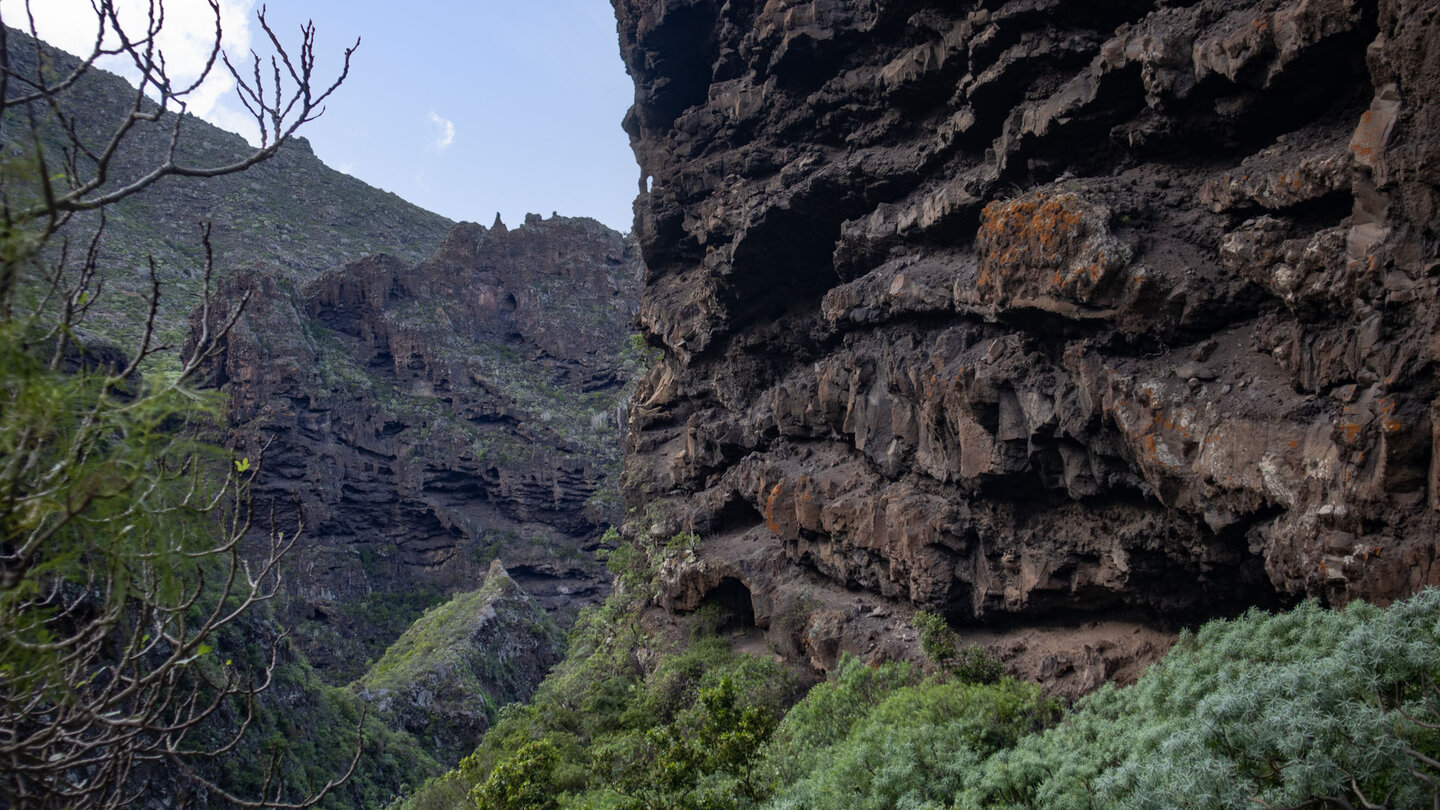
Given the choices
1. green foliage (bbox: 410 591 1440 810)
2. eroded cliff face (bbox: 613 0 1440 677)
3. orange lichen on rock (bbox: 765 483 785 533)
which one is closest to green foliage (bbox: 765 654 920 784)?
green foliage (bbox: 410 591 1440 810)

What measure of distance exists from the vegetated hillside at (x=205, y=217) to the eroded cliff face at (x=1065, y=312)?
4356 cm

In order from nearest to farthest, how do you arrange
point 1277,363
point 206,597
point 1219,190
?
1. point 1277,363
2. point 1219,190
3. point 206,597

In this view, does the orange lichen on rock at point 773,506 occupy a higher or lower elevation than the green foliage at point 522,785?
higher

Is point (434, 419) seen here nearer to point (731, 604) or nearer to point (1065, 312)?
point (731, 604)

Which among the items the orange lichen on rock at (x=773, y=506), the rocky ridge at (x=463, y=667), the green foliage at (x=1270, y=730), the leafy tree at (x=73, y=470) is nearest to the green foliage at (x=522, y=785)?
the orange lichen on rock at (x=773, y=506)

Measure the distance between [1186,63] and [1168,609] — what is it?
7607 millimetres

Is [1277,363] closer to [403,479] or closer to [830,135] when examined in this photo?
[830,135]

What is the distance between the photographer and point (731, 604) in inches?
819

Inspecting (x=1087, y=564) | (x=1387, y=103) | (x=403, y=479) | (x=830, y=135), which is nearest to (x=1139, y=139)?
(x=1387, y=103)

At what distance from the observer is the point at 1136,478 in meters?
11.5

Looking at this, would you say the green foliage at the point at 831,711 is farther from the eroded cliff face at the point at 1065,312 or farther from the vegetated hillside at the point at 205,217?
the vegetated hillside at the point at 205,217

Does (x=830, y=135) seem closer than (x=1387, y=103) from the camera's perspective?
No

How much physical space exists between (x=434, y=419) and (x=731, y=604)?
55416 mm

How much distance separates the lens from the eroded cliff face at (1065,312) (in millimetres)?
8359
